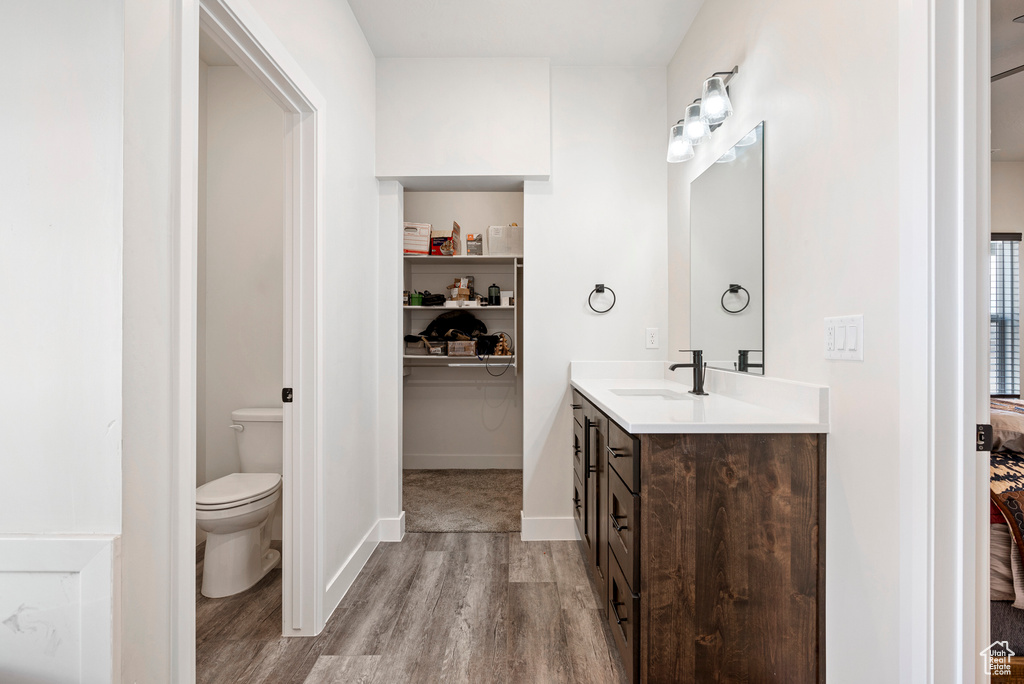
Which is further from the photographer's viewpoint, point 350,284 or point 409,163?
point 409,163

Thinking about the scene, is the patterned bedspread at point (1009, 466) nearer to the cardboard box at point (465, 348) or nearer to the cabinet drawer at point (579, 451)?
the cabinet drawer at point (579, 451)

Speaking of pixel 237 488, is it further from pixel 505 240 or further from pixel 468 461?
pixel 505 240

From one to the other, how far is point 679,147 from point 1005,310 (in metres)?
2.33

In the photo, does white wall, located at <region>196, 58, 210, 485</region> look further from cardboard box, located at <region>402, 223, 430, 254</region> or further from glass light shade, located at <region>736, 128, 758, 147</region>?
glass light shade, located at <region>736, 128, 758, 147</region>

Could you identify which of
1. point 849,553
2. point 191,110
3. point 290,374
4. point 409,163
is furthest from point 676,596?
point 409,163

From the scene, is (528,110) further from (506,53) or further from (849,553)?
(849,553)

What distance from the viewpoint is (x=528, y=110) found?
2758 mm

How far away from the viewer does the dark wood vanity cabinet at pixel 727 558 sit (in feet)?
4.54

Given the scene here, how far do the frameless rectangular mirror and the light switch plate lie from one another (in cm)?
40

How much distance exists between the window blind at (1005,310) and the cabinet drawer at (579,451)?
2596 mm

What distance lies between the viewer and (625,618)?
151 cm

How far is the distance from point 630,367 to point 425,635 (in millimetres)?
1696

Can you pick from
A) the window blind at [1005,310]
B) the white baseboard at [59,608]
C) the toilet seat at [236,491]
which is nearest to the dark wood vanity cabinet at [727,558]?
the white baseboard at [59,608]

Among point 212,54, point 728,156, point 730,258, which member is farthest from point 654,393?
point 212,54
